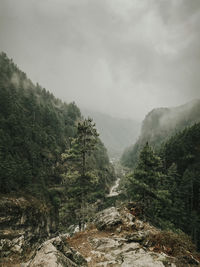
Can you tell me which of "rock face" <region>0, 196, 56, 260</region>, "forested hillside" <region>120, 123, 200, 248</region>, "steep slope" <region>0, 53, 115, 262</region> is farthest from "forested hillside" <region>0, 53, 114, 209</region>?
"forested hillside" <region>120, 123, 200, 248</region>

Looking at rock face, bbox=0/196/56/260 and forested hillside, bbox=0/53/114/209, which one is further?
forested hillside, bbox=0/53/114/209

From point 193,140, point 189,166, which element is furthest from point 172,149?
point 189,166

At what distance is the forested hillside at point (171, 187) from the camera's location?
1636 centimetres

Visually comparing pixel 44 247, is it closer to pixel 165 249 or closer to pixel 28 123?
pixel 165 249

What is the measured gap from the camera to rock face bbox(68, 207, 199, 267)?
6684mm

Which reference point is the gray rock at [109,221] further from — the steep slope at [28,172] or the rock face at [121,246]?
the steep slope at [28,172]

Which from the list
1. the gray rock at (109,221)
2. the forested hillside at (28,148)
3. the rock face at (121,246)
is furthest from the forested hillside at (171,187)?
the forested hillside at (28,148)

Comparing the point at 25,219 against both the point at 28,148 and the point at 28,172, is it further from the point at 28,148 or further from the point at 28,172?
the point at 28,148

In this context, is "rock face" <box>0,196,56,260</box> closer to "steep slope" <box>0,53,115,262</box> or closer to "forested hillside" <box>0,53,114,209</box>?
"steep slope" <box>0,53,115,262</box>

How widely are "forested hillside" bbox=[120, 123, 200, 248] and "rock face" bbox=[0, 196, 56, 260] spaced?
21.4 meters

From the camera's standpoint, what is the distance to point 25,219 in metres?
33.5

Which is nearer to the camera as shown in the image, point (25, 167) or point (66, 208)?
point (66, 208)

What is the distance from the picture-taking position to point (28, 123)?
2454 inches

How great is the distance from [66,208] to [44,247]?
32.6ft
